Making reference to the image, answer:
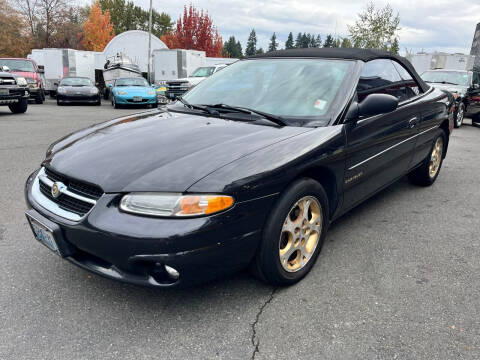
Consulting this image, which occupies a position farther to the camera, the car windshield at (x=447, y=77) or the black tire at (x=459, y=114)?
the car windshield at (x=447, y=77)

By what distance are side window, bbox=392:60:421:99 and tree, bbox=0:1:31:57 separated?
38607mm

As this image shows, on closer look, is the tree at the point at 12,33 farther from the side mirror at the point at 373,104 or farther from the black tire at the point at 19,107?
the side mirror at the point at 373,104

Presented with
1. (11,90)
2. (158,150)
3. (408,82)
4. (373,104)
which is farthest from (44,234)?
(11,90)

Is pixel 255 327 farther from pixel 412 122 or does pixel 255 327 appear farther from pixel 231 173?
pixel 412 122

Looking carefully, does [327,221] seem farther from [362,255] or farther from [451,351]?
[451,351]

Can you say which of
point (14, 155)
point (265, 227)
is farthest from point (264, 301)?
point (14, 155)

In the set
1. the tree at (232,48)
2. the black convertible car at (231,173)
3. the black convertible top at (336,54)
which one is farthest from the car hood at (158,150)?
the tree at (232,48)

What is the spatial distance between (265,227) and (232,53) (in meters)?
110

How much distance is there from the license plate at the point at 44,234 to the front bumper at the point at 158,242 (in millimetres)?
60

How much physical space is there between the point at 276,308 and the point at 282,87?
1.64m

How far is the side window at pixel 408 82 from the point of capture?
385cm

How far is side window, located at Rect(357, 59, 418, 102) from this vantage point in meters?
3.11

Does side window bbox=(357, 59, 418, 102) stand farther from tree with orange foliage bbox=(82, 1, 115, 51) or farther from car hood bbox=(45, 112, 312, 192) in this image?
tree with orange foliage bbox=(82, 1, 115, 51)

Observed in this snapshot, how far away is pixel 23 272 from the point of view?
2.67 m
